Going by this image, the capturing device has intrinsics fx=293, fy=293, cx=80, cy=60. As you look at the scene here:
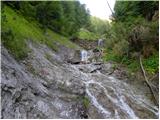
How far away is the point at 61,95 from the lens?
1341cm

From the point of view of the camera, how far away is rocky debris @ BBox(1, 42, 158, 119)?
10.9 metres

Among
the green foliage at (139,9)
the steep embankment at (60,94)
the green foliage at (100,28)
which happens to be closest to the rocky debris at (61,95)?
the steep embankment at (60,94)

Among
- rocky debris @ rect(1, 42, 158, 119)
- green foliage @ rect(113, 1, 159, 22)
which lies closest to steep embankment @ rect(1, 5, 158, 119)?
rocky debris @ rect(1, 42, 158, 119)

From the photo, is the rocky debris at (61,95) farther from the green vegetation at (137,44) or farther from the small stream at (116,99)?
the green vegetation at (137,44)

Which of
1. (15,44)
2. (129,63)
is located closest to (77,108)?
(15,44)

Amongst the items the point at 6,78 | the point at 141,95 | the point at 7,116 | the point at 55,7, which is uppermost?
the point at 55,7

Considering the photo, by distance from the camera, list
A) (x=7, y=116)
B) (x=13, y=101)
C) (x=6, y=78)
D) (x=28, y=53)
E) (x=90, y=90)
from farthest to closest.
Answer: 1. (x=28, y=53)
2. (x=90, y=90)
3. (x=6, y=78)
4. (x=13, y=101)
5. (x=7, y=116)

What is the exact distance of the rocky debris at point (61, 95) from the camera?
10910 millimetres

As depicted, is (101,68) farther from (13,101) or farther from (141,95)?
(13,101)

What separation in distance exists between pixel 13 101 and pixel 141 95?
740cm

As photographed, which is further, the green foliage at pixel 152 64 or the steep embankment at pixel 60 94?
the green foliage at pixel 152 64

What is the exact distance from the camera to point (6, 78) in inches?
449

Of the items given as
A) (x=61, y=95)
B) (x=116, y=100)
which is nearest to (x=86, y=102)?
(x=61, y=95)

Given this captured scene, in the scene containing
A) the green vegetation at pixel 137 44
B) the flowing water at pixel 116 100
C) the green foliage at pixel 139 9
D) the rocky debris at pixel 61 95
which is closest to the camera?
the rocky debris at pixel 61 95
